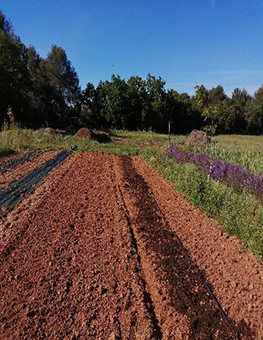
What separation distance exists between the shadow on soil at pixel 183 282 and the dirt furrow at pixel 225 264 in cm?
11

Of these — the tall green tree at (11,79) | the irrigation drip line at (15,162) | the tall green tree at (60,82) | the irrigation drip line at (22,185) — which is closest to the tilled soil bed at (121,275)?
the irrigation drip line at (22,185)

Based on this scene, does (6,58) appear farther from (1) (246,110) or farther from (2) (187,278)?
(1) (246,110)

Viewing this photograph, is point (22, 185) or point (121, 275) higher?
point (22, 185)

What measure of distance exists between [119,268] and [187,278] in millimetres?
887

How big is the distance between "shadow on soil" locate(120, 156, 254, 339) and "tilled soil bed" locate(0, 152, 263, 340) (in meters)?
0.01

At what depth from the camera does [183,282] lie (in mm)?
3461

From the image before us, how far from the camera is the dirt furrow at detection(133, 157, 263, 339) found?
9.88 ft

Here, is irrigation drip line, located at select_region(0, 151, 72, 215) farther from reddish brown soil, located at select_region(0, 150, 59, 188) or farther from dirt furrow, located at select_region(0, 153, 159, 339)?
dirt furrow, located at select_region(0, 153, 159, 339)

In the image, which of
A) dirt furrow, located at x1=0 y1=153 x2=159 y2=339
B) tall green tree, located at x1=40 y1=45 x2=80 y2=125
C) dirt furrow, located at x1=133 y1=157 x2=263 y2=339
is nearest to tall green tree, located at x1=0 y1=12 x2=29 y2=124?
tall green tree, located at x1=40 y1=45 x2=80 y2=125

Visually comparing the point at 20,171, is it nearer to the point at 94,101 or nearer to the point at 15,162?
the point at 15,162

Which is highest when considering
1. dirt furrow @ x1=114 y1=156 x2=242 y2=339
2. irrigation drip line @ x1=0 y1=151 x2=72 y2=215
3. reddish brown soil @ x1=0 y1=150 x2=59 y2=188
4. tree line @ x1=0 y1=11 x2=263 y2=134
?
tree line @ x1=0 y1=11 x2=263 y2=134

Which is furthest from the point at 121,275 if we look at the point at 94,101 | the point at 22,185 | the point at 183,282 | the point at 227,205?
the point at 94,101

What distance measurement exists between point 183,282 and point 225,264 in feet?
2.55

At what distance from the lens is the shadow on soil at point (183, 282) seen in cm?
280
